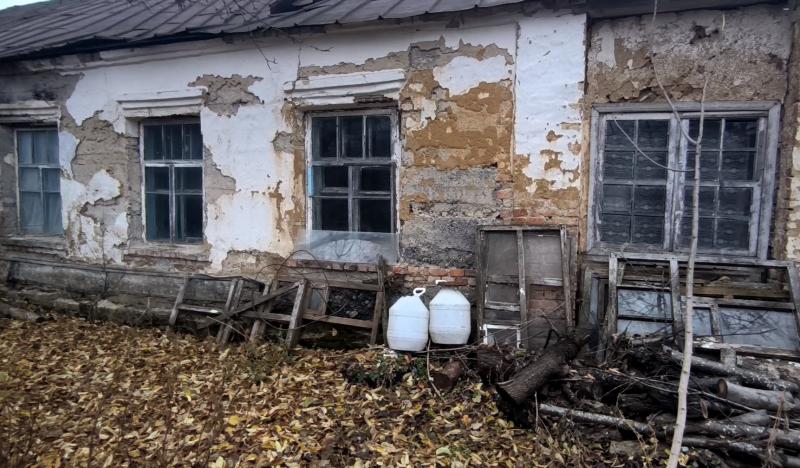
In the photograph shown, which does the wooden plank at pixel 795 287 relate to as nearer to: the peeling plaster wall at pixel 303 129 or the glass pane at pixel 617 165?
the glass pane at pixel 617 165

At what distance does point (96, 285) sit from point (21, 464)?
386 cm

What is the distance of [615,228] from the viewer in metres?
4.37

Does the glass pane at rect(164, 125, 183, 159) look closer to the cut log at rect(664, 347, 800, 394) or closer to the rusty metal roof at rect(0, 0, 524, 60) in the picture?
the rusty metal roof at rect(0, 0, 524, 60)

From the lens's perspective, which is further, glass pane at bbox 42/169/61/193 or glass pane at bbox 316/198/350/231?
glass pane at bbox 42/169/61/193

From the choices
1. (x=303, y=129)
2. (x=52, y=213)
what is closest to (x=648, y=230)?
(x=303, y=129)

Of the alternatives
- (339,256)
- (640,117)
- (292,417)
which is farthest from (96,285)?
(640,117)

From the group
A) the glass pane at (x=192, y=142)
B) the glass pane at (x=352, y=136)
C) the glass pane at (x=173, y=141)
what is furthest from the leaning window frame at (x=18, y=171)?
the glass pane at (x=352, y=136)

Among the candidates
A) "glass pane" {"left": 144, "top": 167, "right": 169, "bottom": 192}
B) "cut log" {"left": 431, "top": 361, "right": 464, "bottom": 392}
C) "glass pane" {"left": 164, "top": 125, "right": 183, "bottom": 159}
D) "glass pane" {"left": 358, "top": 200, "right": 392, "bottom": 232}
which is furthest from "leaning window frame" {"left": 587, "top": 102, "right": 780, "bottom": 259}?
"glass pane" {"left": 144, "top": 167, "right": 169, "bottom": 192}

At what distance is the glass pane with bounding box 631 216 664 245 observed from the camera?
14.0 ft

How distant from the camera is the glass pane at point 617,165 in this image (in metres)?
4.30

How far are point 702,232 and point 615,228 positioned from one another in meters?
0.69

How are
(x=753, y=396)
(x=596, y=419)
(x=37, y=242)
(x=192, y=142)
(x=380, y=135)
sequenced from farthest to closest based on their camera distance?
(x=37, y=242)
(x=192, y=142)
(x=380, y=135)
(x=596, y=419)
(x=753, y=396)

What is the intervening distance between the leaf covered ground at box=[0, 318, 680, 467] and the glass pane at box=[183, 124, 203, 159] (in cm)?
225

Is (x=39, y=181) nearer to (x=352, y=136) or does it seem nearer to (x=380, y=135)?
(x=352, y=136)
